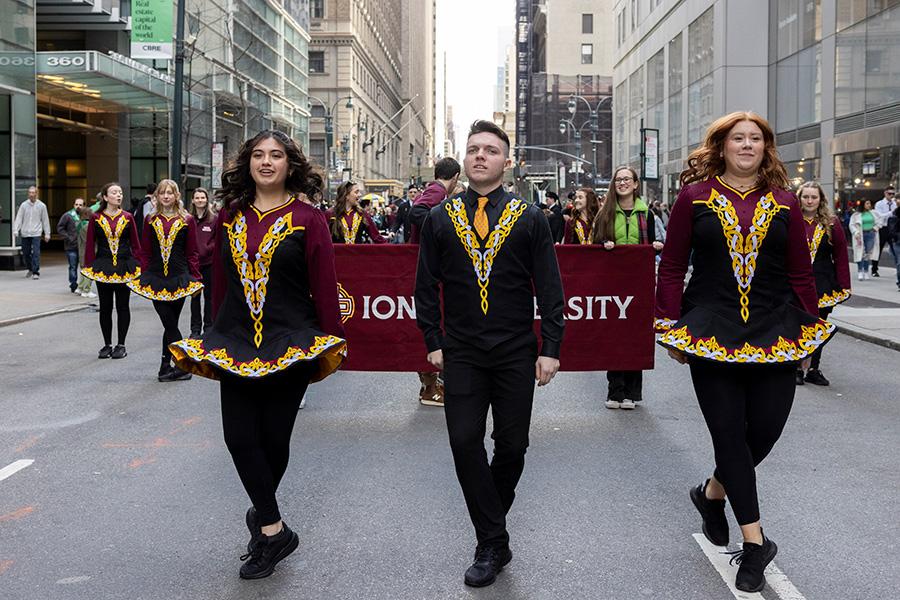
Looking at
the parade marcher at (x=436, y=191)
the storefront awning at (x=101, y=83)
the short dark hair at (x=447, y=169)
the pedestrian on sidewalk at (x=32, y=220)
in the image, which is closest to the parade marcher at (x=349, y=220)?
the parade marcher at (x=436, y=191)

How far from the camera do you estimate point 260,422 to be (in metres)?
4.48

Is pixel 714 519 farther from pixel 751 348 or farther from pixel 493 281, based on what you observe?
pixel 493 281

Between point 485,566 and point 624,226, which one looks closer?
point 485,566

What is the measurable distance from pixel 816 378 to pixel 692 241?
20.5 ft

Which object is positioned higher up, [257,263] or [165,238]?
[165,238]

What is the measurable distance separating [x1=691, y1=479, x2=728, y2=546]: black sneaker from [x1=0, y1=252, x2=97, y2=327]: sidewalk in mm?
12817

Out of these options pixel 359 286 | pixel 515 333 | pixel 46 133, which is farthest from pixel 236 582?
pixel 46 133

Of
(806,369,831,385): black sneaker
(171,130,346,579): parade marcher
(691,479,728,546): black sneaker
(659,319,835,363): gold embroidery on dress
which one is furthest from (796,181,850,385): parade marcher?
(171,130,346,579): parade marcher

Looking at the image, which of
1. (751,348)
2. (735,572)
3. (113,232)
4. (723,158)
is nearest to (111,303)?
(113,232)

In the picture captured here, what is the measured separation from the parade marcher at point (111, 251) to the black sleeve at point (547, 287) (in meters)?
7.38

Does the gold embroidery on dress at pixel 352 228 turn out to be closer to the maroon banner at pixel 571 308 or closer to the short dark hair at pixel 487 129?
the maroon banner at pixel 571 308

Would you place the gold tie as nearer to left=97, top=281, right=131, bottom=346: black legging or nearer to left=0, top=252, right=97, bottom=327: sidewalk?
left=97, top=281, right=131, bottom=346: black legging

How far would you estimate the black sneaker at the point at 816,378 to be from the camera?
10.0 metres

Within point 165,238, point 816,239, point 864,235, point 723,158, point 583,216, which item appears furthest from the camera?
point 864,235
